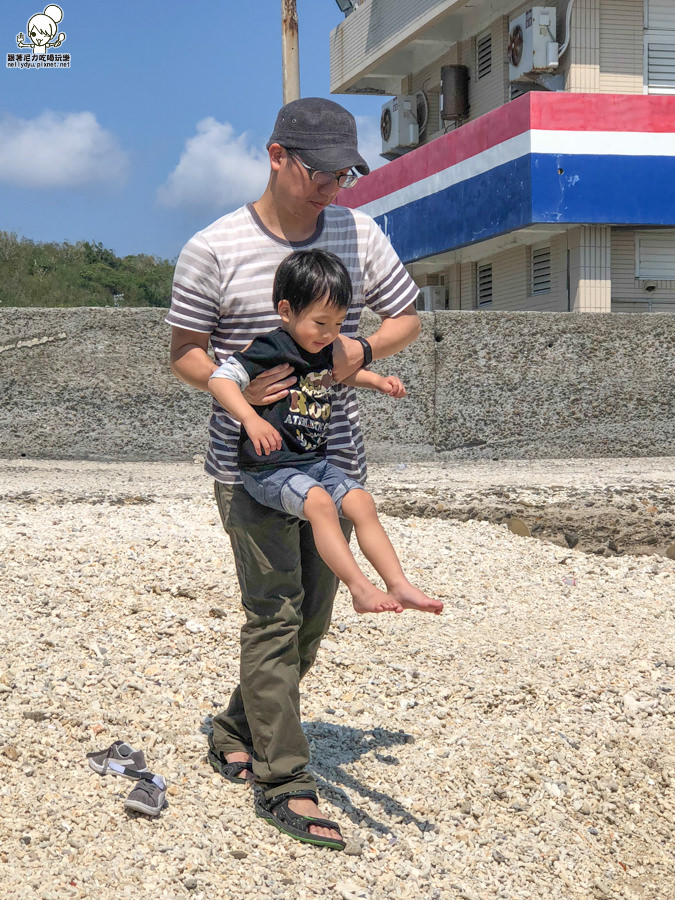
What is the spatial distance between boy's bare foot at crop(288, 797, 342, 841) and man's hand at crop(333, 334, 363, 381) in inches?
47.8

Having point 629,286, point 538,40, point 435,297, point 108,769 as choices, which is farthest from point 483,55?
point 108,769

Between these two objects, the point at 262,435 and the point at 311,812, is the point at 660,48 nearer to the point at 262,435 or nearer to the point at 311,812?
the point at 262,435

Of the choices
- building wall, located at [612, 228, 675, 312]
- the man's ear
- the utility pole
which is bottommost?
the man's ear

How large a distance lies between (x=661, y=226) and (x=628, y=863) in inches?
519

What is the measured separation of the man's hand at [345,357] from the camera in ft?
8.83

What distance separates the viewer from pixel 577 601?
17.7 feet

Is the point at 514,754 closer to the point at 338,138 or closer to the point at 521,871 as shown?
the point at 521,871

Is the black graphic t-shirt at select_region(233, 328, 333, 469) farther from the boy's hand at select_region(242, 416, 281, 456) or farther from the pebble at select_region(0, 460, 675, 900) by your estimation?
the pebble at select_region(0, 460, 675, 900)

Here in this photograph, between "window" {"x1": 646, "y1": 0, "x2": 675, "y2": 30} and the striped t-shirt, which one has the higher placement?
"window" {"x1": 646, "y1": 0, "x2": 675, "y2": 30}

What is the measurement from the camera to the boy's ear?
101 inches

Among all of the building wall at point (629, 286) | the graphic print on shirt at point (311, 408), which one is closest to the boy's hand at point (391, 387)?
the graphic print on shirt at point (311, 408)

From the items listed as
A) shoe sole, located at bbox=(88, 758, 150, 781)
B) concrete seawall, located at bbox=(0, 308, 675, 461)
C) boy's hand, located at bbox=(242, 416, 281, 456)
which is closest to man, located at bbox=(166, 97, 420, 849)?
boy's hand, located at bbox=(242, 416, 281, 456)

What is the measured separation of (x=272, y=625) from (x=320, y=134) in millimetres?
1359

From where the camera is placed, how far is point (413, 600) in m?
2.49
